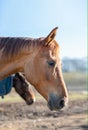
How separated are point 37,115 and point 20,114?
47cm

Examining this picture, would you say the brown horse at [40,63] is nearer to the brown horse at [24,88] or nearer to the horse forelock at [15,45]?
the horse forelock at [15,45]

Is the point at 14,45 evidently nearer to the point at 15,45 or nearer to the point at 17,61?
the point at 15,45

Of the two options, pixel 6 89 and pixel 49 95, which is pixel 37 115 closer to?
pixel 6 89

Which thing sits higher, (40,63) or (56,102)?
(40,63)

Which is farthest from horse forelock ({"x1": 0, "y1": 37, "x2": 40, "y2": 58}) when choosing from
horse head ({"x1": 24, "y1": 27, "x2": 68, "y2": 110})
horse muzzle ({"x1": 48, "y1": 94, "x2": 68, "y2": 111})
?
horse muzzle ({"x1": 48, "y1": 94, "x2": 68, "y2": 111})

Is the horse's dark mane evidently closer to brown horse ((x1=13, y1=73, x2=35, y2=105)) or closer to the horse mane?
the horse mane

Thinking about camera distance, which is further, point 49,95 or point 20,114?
point 20,114

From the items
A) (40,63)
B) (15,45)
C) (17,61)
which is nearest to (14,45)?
(15,45)

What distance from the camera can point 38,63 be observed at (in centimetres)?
576

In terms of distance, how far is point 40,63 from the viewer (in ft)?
18.9

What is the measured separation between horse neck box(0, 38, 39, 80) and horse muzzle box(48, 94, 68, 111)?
0.60 metres

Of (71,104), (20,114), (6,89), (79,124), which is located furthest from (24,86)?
(71,104)

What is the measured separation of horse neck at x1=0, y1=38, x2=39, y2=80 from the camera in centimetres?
582

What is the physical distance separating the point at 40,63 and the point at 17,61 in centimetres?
34
